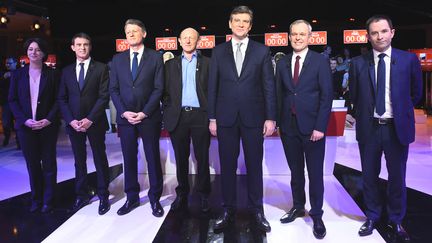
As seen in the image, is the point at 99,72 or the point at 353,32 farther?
the point at 353,32

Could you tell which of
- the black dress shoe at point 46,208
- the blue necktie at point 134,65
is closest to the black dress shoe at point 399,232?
the blue necktie at point 134,65

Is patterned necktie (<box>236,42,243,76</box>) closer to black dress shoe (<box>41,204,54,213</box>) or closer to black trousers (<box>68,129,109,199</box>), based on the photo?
black trousers (<box>68,129,109,199</box>)

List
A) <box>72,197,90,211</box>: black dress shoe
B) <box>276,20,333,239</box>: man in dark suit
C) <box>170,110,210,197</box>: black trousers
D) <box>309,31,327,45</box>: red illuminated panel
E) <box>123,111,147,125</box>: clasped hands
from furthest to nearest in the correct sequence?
<box>309,31,327,45</box>: red illuminated panel
<box>72,197,90,211</box>: black dress shoe
<box>170,110,210,197</box>: black trousers
<box>123,111,147,125</box>: clasped hands
<box>276,20,333,239</box>: man in dark suit

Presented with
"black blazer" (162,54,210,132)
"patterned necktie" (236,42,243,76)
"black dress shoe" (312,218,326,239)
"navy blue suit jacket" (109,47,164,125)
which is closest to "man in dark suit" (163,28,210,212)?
"black blazer" (162,54,210,132)

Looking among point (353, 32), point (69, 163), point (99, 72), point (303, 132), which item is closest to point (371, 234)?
point (303, 132)

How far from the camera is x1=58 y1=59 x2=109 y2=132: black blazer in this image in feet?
11.3

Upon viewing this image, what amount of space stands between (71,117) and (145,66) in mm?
869

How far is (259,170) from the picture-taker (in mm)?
2986

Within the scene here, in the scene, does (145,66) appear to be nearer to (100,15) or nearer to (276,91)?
(276,91)

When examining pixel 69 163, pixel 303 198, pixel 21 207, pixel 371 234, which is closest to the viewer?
pixel 371 234

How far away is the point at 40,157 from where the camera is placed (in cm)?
360

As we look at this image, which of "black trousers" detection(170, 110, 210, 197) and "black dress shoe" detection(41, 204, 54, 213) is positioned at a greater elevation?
"black trousers" detection(170, 110, 210, 197)

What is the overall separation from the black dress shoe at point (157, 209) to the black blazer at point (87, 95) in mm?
879

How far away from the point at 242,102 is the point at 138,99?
0.99m
